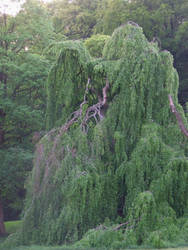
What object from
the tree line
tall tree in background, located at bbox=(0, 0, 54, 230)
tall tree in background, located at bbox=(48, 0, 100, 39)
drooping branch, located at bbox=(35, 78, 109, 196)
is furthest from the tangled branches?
tall tree in background, located at bbox=(48, 0, 100, 39)

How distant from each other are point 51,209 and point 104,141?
1.96 meters

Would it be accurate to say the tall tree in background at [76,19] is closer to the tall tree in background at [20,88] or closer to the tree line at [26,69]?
the tree line at [26,69]

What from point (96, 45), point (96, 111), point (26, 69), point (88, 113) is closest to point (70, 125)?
point (88, 113)

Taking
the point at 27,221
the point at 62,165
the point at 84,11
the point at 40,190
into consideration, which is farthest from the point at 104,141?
the point at 84,11

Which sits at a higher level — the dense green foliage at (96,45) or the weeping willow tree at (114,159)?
the dense green foliage at (96,45)

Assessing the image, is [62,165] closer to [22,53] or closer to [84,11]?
[22,53]

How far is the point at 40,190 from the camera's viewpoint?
7.97 m

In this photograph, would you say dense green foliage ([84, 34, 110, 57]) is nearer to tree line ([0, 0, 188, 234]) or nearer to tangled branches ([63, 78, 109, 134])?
tree line ([0, 0, 188, 234])

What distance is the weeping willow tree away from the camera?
7047 millimetres

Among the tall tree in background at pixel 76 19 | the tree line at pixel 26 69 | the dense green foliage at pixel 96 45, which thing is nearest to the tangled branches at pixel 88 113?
the tree line at pixel 26 69

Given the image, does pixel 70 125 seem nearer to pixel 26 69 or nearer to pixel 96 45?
pixel 26 69

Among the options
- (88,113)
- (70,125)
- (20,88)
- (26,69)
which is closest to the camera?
(70,125)

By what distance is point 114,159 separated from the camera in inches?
320

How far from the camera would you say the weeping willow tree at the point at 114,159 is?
705 centimetres
